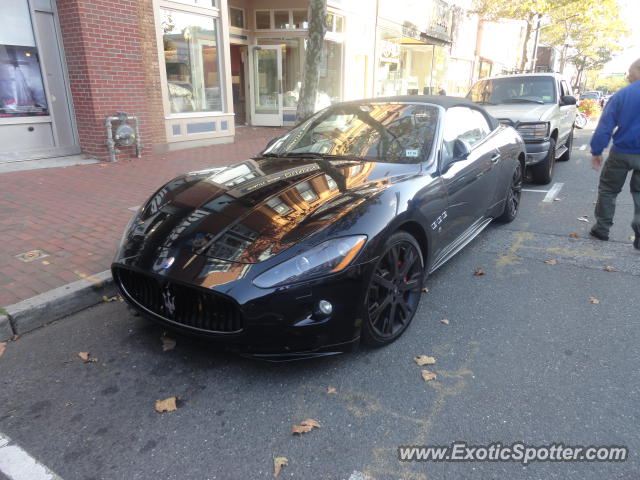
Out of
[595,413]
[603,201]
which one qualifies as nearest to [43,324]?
[595,413]

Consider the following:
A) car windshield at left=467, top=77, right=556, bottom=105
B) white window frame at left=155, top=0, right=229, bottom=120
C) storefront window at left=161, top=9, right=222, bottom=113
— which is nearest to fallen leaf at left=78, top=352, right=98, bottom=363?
→ white window frame at left=155, top=0, right=229, bottom=120

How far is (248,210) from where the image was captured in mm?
2834

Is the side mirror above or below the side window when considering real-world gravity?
below

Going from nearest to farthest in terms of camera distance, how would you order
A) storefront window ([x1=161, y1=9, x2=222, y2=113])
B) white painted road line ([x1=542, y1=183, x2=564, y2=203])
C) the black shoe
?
the black shoe, white painted road line ([x1=542, y1=183, x2=564, y2=203]), storefront window ([x1=161, y1=9, x2=222, y2=113])

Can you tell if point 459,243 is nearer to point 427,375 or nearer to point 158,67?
point 427,375

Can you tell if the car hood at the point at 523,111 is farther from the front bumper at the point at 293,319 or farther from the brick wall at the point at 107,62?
the brick wall at the point at 107,62

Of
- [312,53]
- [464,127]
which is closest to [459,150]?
[464,127]

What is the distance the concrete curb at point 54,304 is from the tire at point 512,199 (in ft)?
14.2

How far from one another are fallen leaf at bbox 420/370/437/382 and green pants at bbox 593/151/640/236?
3.40m

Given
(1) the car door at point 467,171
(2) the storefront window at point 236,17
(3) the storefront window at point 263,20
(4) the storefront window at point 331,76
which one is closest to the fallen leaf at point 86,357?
(1) the car door at point 467,171

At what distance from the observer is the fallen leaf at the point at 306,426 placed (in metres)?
2.26

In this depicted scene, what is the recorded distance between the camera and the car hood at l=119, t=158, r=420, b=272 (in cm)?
257

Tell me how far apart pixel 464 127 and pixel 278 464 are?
11.0 ft

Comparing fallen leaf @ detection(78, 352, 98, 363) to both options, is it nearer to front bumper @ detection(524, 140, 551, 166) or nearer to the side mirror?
the side mirror
